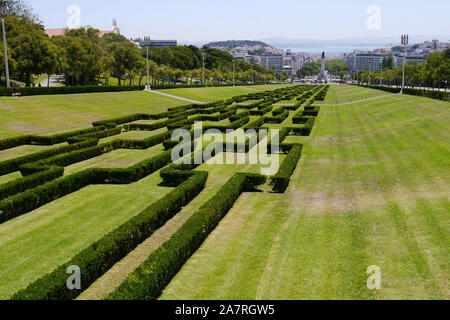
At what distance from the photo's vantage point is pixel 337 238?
11875mm

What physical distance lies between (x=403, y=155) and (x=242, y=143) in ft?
31.6

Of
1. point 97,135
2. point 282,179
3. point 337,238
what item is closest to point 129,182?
point 282,179

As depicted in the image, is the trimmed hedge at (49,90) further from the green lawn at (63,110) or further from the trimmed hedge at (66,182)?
the trimmed hedge at (66,182)

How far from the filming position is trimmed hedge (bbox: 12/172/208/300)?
8281 millimetres

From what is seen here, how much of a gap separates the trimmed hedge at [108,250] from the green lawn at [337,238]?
1946 millimetres

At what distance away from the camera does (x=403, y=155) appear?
2198cm

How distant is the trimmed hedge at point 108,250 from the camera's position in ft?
27.2

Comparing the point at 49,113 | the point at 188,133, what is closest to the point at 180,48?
the point at 49,113

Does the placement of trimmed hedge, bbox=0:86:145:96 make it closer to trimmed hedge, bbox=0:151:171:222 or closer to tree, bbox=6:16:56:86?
tree, bbox=6:16:56:86

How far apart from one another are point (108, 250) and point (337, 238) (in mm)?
6539

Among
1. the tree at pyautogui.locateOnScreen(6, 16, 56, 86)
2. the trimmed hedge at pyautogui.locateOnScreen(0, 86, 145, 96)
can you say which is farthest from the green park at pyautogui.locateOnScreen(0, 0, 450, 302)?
the tree at pyautogui.locateOnScreen(6, 16, 56, 86)

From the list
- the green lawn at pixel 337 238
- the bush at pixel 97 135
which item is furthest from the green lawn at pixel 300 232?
the bush at pixel 97 135

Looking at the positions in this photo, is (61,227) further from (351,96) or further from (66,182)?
(351,96)
